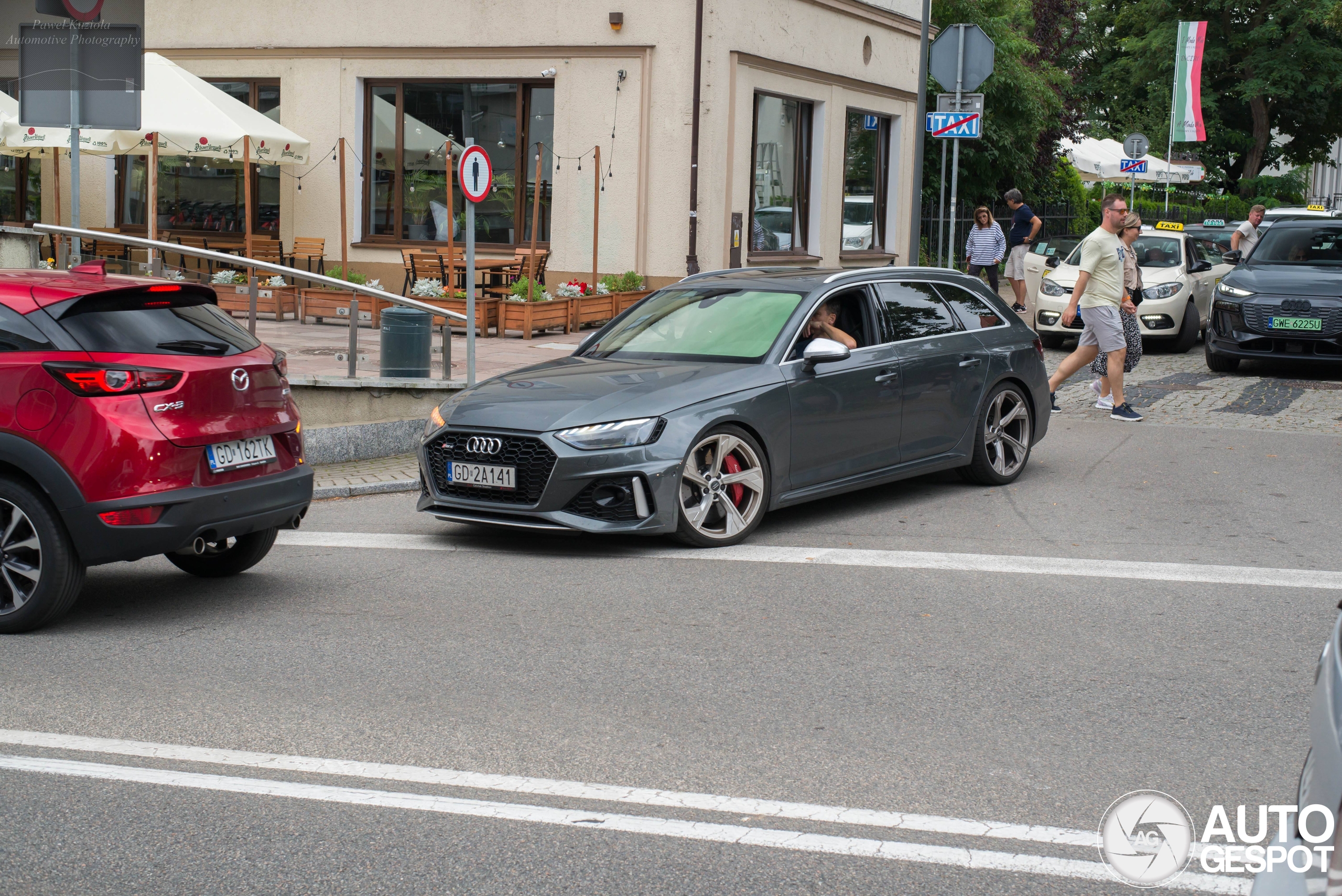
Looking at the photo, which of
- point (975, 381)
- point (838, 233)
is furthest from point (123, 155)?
point (975, 381)

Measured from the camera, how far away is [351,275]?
2064 cm

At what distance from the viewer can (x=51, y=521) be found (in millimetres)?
6000

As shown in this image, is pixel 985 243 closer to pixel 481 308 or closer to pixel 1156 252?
pixel 1156 252

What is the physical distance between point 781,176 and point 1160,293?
6.15 metres

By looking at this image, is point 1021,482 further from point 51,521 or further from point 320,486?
point 51,521

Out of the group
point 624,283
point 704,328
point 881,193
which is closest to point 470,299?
point 704,328

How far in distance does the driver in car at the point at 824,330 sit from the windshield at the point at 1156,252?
1111 cm

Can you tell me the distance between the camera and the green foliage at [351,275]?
20.1 meters

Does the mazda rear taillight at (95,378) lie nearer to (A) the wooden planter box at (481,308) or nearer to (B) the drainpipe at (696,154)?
(A) the wooden planter box at (481,308)

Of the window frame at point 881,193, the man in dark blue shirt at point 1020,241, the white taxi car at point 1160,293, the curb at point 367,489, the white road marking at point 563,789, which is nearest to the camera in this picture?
the white road marking at point 563,789

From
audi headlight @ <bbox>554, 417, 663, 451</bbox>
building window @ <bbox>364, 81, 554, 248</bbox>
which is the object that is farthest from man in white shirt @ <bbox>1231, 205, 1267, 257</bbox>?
audi headlight @ <bbox>554, 417, 663, 451</bbox>

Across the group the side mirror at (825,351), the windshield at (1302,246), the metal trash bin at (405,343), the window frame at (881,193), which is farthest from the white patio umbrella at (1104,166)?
the side mirror at (825,351)

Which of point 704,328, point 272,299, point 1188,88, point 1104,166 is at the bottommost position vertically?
point 704,328

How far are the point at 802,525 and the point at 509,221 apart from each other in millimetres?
13089
